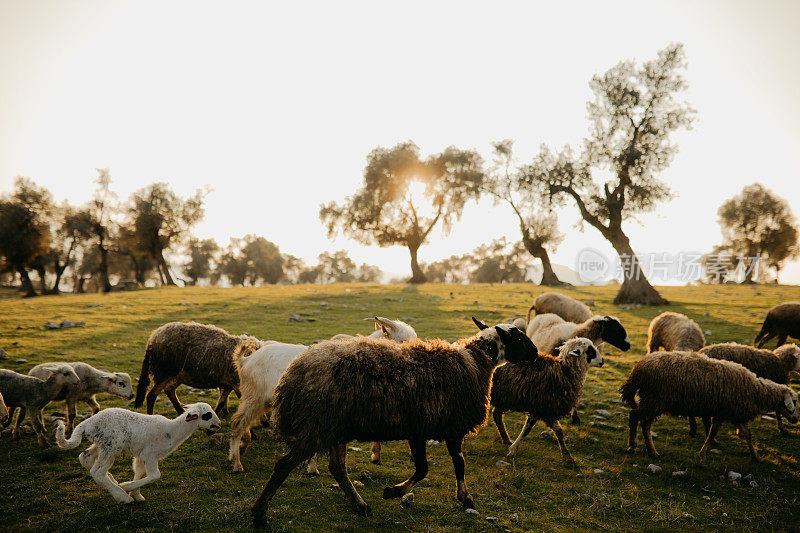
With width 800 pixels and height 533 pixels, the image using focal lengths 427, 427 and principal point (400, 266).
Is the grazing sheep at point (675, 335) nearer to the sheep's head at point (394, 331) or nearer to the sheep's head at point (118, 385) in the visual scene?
→ the sheep's head at point (394, 331)

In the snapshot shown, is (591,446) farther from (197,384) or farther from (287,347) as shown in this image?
(197,384)

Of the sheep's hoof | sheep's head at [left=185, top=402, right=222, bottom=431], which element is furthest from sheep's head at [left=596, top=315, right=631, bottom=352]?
sheep's head at [left=185, top=402, right=222, bottom=431]

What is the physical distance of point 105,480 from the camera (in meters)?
5.56

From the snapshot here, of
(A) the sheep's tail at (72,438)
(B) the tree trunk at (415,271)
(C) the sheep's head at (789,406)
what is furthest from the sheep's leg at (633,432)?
(B) the tree trunk at (415,271)

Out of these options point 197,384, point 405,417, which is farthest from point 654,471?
point 197,384

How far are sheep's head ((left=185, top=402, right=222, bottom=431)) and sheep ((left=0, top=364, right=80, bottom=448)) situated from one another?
343 cm

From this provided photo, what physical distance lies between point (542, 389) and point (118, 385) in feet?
27.9

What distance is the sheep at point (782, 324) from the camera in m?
15.0

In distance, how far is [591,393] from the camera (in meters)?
11.9

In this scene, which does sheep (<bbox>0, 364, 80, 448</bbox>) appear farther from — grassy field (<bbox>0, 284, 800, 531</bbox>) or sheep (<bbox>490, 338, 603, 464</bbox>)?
sheep (<bbox>490, 338, 603, 464</bbox>)

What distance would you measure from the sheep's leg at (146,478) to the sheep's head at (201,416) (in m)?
0.69

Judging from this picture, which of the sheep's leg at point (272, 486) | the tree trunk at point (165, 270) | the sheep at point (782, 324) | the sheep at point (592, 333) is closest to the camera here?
the sheep's leg at point (272, 486)

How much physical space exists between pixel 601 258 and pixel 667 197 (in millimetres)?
9496

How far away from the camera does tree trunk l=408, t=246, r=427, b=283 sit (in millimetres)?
45375
